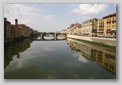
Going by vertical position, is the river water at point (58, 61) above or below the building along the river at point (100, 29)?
below

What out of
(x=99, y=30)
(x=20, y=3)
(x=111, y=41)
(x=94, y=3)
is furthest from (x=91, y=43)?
(x=20, y=3)

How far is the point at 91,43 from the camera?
249 inches

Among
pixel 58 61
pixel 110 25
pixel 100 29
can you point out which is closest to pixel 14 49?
pixel 58 61

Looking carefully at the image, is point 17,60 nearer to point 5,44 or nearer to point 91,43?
point 5,44

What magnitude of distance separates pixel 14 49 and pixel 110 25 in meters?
2.67

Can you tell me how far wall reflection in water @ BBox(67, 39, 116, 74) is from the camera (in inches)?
211

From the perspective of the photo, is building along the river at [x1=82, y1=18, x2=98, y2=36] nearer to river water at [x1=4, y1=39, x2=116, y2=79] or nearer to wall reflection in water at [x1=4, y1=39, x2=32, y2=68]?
river water at [x1=4, y1=39, x2=116, y2=79]

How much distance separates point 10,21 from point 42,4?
3.19 feet

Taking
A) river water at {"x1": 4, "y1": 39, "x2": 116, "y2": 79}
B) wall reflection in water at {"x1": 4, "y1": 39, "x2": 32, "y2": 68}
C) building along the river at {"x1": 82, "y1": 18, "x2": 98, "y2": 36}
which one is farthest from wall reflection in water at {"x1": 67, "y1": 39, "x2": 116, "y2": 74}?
wall reflection in water at {"x1": 4, "y1": 39, "x2": 32, "y2": 68}

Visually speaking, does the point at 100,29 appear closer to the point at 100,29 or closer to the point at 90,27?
the point at 100,29

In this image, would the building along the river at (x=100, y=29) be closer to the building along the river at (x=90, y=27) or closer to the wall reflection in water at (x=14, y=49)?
the building along the river at (x=90, y=27)

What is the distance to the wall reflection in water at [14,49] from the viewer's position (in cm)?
523

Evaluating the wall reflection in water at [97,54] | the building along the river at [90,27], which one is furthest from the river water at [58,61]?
the building along the river at [90,27]

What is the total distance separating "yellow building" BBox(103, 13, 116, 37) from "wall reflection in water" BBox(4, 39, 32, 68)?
7.51ft
